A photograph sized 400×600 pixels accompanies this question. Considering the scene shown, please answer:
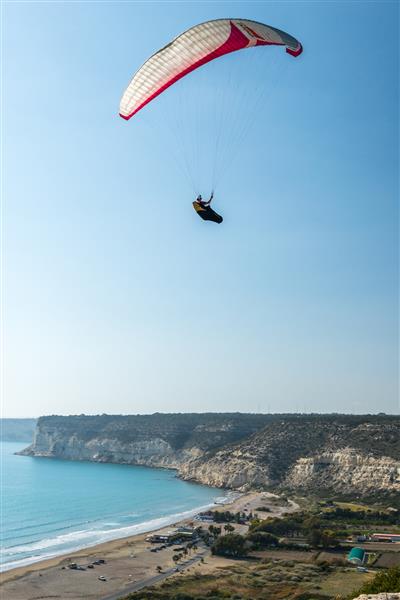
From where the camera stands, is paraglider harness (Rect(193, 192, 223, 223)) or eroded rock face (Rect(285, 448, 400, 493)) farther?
eroded rock face (Rect(285, 448, 400, 493))

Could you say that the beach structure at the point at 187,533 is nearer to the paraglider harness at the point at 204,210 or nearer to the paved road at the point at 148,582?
the paved road at the point at 148,582

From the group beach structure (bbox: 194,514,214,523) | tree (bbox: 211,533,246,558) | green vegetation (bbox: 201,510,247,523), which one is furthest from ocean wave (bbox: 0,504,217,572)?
tree (bbox: 211,533,246,558)

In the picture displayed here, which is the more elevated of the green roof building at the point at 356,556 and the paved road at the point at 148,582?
the green roof building at the point at 356,556

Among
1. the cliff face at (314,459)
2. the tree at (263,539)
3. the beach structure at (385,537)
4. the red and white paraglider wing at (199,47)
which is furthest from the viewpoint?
the cliff face at (314,459)

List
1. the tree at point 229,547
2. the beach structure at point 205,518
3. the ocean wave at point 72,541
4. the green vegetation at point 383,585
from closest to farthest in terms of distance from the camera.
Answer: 1. the green vegetation at point 383,585
2. the tree at point 229,547
3. the ocean wave at point 72,541
4. the beach structure at point 205,518

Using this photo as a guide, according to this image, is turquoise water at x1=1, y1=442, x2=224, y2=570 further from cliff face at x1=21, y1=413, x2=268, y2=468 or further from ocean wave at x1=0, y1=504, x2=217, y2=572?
cliff face at x1=21, y1=413, x2=268, y2=468

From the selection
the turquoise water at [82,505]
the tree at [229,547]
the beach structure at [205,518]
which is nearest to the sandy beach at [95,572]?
the tree at [229,547]

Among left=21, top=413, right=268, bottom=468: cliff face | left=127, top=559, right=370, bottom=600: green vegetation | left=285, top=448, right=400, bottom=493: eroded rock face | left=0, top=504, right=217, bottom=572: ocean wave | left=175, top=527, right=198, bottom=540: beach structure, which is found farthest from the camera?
left=21, top=413, right=268, bottom=468: cliff face

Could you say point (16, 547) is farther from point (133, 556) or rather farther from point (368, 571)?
point (368, 571)
